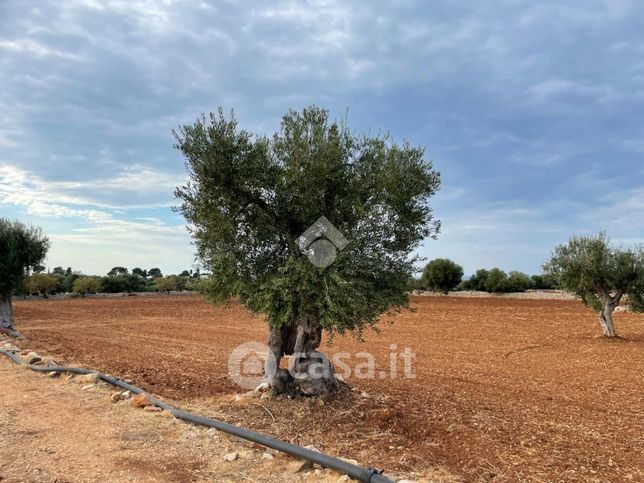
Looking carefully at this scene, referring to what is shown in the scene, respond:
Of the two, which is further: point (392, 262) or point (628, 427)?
point (392, 262)

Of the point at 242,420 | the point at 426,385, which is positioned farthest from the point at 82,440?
the point at 426,385

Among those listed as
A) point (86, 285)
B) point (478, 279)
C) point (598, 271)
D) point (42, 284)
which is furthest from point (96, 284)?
point (598, 271)

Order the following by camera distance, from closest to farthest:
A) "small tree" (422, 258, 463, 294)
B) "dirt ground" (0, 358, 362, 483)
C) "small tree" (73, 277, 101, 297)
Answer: "dirt ground" (0, 358, 362, 483) < "small tree" (422, 258, 463, 294) < "small tree" (73, 277, 101, 297)

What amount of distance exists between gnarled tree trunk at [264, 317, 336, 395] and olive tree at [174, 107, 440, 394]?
30 millimetres

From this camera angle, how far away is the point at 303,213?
918cm

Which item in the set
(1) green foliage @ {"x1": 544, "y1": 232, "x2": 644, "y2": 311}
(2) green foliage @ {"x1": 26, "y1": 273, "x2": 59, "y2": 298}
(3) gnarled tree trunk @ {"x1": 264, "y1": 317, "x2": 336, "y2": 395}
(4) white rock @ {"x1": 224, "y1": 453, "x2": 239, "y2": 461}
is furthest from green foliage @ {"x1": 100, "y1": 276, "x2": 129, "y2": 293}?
(4) white rock @ {"x1": 224, "y1": 453, "x2": 239, "y2": 461}

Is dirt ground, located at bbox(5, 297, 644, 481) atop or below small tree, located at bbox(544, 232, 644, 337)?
below

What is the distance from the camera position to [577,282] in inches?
1001

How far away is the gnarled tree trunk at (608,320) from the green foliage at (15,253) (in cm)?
3063

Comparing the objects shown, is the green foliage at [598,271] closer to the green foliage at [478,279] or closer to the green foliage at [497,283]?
the green foliage at [497,283]

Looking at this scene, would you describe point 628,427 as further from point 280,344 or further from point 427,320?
point 427,320

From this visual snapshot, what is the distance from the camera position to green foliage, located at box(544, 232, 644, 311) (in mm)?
24562

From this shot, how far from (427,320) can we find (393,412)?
27.6m

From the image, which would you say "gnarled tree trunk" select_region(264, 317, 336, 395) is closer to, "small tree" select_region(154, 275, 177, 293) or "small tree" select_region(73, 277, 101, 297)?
"small tree" select_region(73, 277, 101, 297)
